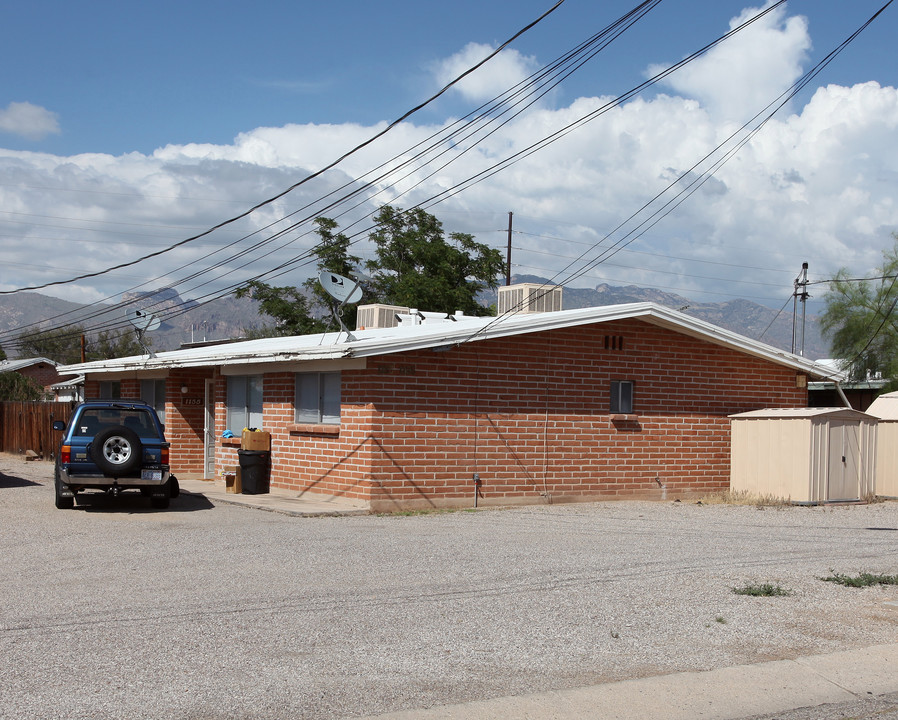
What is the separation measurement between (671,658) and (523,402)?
10.5m

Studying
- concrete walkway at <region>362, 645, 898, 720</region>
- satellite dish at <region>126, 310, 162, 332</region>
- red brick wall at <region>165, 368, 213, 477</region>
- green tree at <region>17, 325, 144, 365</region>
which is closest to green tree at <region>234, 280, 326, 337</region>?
satellite dish at <region>126, 310, 162, 332</region>

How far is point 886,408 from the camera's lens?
2078 centimetres

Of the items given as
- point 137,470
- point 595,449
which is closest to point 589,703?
point 137,470

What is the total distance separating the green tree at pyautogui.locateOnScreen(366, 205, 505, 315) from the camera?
45.7 m

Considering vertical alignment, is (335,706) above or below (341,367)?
below

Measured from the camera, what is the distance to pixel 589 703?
6.19 m

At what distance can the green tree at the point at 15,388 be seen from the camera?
50.5 m

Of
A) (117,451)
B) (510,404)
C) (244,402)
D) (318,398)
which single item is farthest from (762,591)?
(244,402)

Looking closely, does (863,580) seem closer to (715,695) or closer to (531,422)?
(715,695)

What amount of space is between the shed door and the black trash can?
414 inches

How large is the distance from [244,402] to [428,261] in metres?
26.1

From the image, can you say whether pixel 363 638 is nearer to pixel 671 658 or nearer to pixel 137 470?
pixel 671 658

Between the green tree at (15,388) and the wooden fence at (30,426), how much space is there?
15.7 m

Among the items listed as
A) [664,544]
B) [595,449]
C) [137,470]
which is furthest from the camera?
[595,449]
